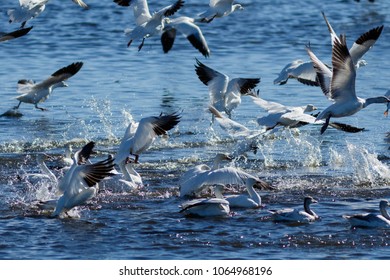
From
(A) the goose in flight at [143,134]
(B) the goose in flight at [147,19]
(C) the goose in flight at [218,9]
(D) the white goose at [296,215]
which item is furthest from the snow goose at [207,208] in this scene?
(C) the goose in flight at [218,9]

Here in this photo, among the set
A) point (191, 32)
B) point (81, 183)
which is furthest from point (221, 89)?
point (81, 183)

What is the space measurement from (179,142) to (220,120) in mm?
1768

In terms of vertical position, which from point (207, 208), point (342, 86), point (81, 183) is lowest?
point (207, 208)

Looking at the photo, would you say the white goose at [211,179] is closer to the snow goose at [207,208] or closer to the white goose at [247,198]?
Answer: the white goose at [247,198]

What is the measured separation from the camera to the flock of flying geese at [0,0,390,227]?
34.9ft

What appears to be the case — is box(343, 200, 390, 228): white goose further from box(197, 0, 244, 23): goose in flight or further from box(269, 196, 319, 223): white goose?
box(197, 0, 244, 23): goose in flight

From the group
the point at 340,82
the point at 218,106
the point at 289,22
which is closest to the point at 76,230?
the point at 340,82

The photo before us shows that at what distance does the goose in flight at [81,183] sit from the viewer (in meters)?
10.5

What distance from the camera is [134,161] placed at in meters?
12.6

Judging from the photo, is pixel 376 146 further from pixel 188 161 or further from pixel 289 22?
pixel 289 22

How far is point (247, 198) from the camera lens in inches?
442

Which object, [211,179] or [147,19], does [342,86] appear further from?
[147,19]

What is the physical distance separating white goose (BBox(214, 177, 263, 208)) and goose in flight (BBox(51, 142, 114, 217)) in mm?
1351

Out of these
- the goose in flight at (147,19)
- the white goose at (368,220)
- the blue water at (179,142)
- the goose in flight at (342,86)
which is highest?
the goose in flight at (342,86)
